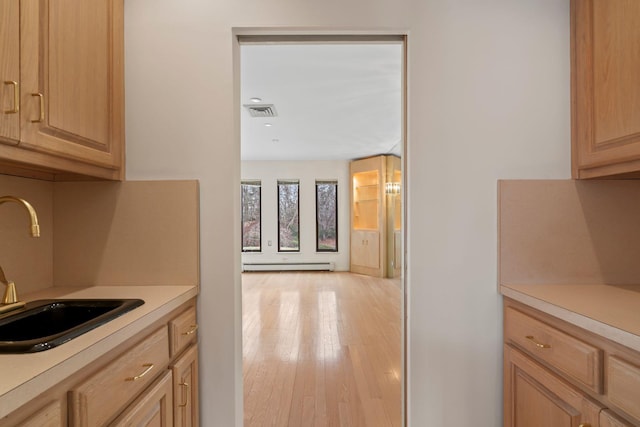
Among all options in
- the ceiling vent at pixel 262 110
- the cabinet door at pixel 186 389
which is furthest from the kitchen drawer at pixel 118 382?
the ceiling vent at pixel 262 110

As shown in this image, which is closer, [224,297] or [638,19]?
[638,19]

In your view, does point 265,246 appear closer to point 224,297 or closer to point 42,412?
point 224,297

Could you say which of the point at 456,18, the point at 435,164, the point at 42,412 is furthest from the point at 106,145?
the point at 456,18

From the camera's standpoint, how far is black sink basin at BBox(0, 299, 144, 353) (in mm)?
1126

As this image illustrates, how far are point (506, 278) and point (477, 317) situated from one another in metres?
0.22

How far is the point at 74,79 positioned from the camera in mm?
1272

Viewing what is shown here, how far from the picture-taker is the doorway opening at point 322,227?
2403mm

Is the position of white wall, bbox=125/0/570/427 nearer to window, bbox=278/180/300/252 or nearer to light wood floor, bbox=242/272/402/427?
light wood floor, bbox=242/272/402/427

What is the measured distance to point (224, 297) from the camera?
64.9 inches

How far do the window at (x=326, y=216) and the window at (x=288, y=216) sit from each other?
0.48 meters

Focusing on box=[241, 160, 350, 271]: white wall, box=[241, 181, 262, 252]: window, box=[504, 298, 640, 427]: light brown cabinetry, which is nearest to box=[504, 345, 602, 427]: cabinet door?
box=[504, 298, 640, 427]: light brown cabinetry

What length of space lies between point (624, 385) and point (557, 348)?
263 mm

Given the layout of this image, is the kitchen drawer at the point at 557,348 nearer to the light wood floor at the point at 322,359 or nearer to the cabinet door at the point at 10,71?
the light wood floor at the point at 322,359

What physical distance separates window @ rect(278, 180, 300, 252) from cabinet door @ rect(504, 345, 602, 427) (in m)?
6.88
